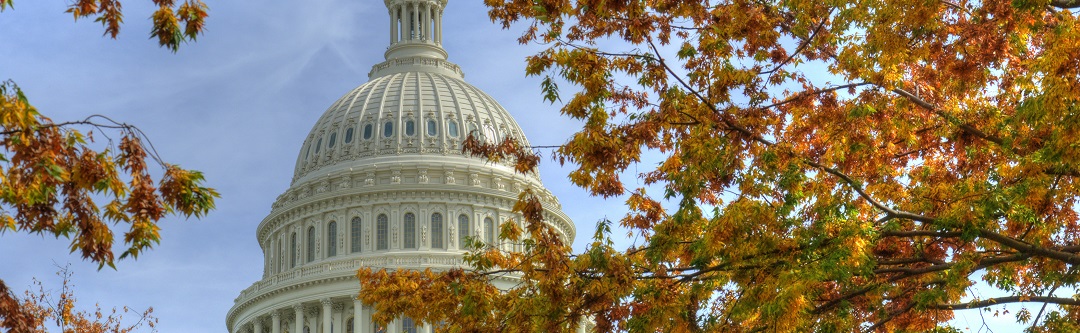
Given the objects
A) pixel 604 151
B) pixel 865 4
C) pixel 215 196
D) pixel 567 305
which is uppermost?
pixel 865 4

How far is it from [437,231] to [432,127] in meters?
8.19

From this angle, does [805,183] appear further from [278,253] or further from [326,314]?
[278,253]

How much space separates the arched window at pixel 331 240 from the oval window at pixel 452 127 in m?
9.53

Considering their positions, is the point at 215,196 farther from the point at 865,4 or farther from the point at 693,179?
the point at 865,4

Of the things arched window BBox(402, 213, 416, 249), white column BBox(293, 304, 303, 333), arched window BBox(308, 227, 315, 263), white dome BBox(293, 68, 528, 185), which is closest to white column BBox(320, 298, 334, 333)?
white column BBox(293, 304, 303, 333)

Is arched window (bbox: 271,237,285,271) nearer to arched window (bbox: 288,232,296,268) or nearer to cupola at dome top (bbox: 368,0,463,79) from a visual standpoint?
arched window (bbox: 288,232,296,268)

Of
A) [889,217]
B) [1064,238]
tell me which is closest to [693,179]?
[889,217]

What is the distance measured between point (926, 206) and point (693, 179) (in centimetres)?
330

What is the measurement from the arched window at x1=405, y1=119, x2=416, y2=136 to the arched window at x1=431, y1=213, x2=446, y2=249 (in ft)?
22.3

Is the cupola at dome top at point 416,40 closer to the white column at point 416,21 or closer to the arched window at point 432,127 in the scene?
the white column at point 416,21

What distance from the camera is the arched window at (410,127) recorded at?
10801 cm

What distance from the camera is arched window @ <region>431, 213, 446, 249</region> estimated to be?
4045 inches

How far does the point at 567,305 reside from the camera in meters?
24.2

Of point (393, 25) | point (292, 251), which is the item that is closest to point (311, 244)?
point (292, 251)
